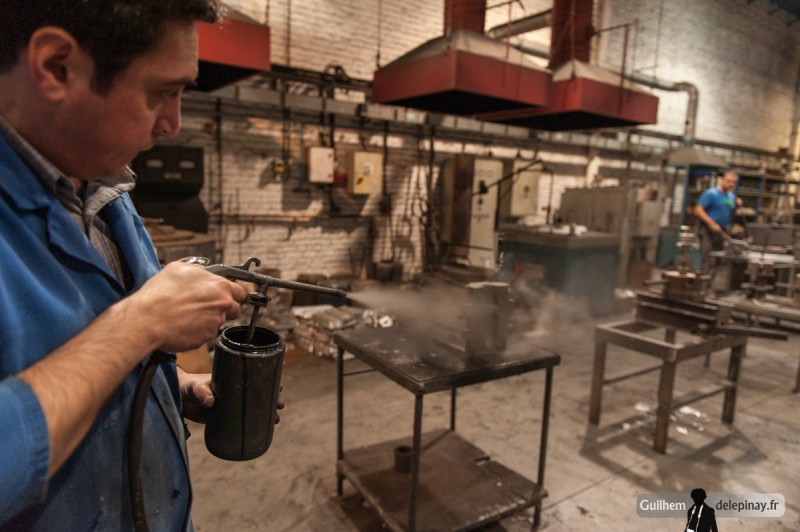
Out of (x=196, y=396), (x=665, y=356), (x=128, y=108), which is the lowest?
(x=665, y=356)

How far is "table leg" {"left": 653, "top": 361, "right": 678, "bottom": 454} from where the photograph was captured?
2.89 metres

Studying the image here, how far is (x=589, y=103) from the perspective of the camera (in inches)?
158

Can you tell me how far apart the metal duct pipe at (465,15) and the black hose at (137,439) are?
140 inches

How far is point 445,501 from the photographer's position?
2193 mm

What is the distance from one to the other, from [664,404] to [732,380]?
831 millimetres

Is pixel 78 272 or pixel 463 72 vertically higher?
pixel 463 72

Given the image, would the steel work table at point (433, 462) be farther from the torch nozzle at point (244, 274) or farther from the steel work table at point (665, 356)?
the steel work table at point (665, 356)

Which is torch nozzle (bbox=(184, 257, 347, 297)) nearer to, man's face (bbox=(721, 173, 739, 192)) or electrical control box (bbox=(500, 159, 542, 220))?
electrical control box (bbox=(500, 159, 542, 220))

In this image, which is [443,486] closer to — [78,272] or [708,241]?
[78,272]

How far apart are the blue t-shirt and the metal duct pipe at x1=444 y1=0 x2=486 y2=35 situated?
4.47 metres

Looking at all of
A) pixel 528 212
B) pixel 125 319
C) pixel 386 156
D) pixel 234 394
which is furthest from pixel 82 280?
pixel 528 212

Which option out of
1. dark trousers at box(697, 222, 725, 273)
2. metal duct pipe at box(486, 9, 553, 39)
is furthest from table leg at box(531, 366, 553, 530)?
dark trousers at box(697, 222, 725, 273)

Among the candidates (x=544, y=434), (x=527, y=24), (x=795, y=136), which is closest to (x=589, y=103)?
(x=527, y=24)

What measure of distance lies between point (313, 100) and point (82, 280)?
4753 mm
